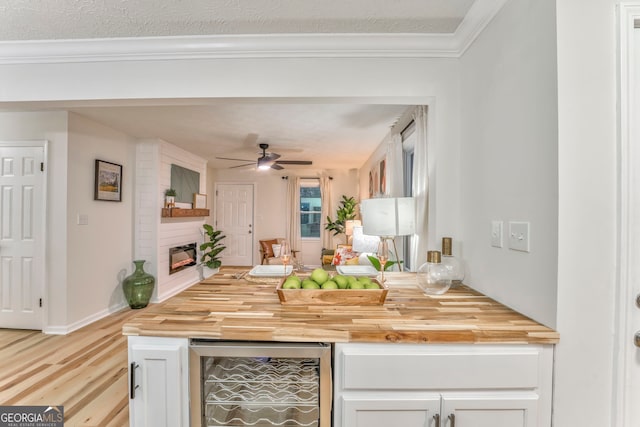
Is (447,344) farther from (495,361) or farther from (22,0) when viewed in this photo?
(22,0)

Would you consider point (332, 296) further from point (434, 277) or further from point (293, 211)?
point (293, 211)

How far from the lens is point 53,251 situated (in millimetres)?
3059

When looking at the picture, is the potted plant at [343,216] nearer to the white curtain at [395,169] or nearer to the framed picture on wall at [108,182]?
the white curtain at [395,169]

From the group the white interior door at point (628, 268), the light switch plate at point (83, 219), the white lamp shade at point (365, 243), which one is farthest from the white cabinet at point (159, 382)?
the light switch plate at point (83, 219)

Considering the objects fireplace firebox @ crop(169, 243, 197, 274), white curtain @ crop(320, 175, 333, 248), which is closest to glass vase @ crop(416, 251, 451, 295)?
fireplace firebox @ crop(169, 243, 197, 274)

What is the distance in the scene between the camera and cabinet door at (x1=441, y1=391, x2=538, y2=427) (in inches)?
41.8

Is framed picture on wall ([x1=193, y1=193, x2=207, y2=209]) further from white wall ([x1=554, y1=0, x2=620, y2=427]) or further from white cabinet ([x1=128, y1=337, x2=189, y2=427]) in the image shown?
white wall ([x1=554, y1=0, x2=620, y2=427])

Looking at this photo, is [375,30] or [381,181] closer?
[375,30]

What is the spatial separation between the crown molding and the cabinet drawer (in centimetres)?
166

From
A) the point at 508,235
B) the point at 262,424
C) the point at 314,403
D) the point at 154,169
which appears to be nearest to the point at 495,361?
the point at 508,235

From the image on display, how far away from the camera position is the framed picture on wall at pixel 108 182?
3.47 meters

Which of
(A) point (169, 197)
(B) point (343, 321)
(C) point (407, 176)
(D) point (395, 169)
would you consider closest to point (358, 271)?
(B) point (343, 321)

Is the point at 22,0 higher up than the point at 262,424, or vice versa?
the point at 22,0

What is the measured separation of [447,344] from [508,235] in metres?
0.60
